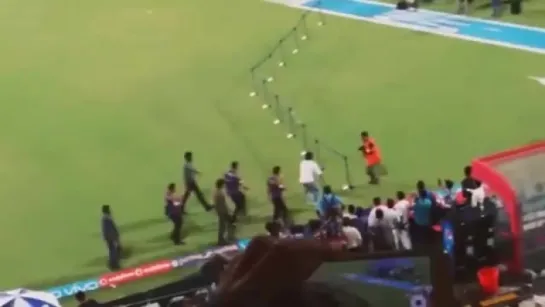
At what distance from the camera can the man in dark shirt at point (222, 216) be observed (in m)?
15.5

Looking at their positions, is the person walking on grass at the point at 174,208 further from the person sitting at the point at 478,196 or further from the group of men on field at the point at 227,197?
the person sitting at the point at 478,196

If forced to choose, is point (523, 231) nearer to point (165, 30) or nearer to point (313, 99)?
point (313, 99)

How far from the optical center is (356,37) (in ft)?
84.2

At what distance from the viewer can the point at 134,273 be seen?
51.0 ft

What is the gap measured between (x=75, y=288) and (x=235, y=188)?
3193mm

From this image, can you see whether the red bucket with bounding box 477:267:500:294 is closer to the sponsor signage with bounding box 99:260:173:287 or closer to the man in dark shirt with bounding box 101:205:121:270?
the sponsor signage with bounding box 99:260:173:287

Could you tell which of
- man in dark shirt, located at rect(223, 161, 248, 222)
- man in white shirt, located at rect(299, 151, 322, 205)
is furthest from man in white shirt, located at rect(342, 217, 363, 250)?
man in dark shirt, located at rect(223, 161, 248, 222)

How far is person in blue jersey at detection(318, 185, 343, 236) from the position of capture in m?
13.3

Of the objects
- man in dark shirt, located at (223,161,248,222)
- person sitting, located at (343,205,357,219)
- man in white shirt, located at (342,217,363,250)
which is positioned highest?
man in dark shirt, located at (223,161,248,222)

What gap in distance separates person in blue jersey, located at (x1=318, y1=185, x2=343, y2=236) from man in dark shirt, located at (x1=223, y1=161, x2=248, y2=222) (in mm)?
1863

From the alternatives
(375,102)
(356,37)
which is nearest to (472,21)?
(356,37)

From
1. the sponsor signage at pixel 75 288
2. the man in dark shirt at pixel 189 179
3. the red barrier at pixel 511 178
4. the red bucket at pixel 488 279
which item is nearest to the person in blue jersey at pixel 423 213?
the red barrier at pixel 511 178

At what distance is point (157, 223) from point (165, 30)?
467 inches

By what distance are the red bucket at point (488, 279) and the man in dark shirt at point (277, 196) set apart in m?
4.19
